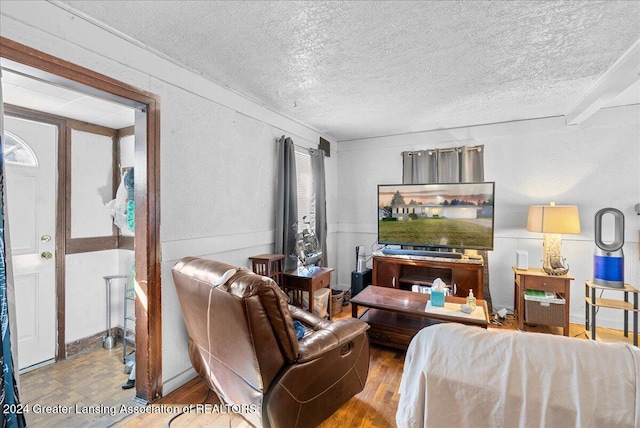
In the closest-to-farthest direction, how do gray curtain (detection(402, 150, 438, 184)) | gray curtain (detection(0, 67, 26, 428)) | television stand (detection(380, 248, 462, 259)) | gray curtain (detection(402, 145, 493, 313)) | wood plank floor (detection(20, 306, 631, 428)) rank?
gray curtain (detection(0, 67, 26, 428)) → wood plank floor (detection(20, 306, 631, 428)) → television stand (detection(380, 248, 462, 259)) → gray curtain (detection(402, 145, 493, 313)) → gray curtain (detection(402, 150, 438, 184))

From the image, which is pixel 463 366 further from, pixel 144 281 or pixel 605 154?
pixel 605 154

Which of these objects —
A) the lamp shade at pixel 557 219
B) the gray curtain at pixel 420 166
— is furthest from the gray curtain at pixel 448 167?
the lamp shade at pixel 557 219

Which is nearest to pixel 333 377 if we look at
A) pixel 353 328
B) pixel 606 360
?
pixel 353 328

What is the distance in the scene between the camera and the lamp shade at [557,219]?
10.0 feet

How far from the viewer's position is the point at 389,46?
2.03 m

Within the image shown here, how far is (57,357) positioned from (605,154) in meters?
5.98

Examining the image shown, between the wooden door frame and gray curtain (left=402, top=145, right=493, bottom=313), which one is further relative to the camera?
gray curtain (left=402, top=145, right=493, bottom=313)

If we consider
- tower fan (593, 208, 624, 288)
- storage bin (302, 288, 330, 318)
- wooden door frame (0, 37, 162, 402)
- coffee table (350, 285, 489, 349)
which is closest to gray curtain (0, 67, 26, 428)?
wooden door frame (0, 37, 162, 402)

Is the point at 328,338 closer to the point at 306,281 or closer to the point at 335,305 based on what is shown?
the point at 306,281

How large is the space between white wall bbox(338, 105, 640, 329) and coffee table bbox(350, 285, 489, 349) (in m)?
1.41

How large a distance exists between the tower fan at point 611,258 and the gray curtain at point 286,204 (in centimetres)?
315

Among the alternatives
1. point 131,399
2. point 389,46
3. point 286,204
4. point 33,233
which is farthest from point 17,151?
point 389,46

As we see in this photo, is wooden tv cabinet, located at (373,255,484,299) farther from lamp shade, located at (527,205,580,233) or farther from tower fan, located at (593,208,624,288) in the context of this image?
tower fan, located at (593,208,624,288)

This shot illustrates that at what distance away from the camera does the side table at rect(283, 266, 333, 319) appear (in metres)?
3.04
